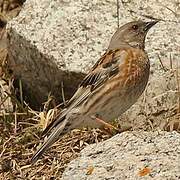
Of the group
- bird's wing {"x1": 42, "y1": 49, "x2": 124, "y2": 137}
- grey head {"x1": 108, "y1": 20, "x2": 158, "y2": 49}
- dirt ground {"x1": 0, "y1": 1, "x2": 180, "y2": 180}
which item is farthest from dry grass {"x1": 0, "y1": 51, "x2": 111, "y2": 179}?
grey head {"x1": 108, "y1": 20, "x2": 158, "y2": 49}

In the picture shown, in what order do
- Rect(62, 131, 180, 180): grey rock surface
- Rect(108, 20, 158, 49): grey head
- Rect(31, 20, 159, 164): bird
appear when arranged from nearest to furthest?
Rect(62, 131, 180, 180): grey rock surface
Rect(31, 20, 159, 164): bird
Rect(108, 20, 158, 49): grey head

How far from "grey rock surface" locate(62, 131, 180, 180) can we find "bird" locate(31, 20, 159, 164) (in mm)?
1074

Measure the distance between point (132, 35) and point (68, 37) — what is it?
2.76ft

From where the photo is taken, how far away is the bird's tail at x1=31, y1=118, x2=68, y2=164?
6.50 metres

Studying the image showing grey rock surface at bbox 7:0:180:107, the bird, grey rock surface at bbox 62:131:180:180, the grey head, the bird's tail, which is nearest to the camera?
grey rock surface at bbox 62:131:180:180

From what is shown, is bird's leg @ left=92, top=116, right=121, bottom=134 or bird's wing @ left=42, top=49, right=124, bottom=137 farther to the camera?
bird's wing @ left=42, top=49, right=124, bottom=137

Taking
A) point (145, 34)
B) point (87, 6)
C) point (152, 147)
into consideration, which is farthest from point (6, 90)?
point (152, 147)

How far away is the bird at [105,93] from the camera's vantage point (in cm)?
675

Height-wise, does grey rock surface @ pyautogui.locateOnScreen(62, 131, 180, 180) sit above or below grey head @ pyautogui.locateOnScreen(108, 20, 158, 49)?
below

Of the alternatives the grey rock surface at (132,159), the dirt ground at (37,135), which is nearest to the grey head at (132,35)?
the dirt ground at (37,135)

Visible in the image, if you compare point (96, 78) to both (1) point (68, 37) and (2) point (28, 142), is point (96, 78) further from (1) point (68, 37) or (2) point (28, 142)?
(1) point (68, 37)

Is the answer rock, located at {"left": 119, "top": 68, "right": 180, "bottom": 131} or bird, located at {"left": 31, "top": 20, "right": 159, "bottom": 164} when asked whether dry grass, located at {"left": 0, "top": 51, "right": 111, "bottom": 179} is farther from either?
rock, located at {"left": 119, "top": 68, "right": 180, "bottom": 131}

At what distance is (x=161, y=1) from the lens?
8273 millimetres

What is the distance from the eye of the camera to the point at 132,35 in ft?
24.3
